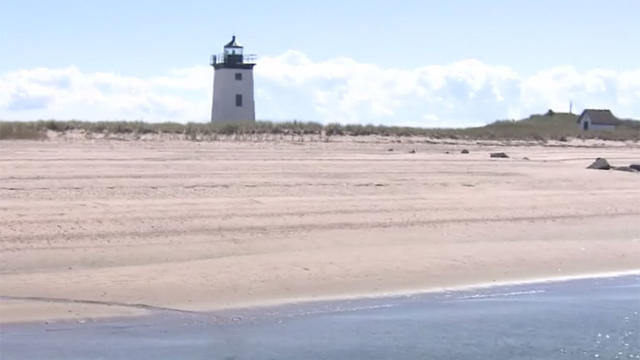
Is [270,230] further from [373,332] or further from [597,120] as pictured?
[597,120]

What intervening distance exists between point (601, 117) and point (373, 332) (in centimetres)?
6610

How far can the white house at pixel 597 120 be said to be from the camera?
7069 cm

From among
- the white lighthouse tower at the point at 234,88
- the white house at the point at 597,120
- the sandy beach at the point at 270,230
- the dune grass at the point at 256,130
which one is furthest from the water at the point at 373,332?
the white house at the point at 597,120

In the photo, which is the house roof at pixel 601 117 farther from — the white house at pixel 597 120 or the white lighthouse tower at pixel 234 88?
the white lighthouse tower at pixel 234 88

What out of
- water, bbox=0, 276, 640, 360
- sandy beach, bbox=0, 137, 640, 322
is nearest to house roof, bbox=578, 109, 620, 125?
sandy beach, bbox=0, 137, 640, 322

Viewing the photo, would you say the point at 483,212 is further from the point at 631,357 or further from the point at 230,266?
the point at 631,357

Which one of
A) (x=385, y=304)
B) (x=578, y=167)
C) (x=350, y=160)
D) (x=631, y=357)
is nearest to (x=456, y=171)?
(x=350, y=160)

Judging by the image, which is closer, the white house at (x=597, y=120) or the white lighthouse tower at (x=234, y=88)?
the white lighthouse tower at (x=234, y=88)

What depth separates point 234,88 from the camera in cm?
5934

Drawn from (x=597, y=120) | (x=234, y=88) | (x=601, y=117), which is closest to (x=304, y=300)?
(x=234, y=88)

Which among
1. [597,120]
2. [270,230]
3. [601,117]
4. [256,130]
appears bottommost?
[270,230]

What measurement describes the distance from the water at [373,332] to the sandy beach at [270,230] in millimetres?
479

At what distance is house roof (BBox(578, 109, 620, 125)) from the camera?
71.7m

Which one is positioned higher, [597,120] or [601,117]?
[601,117]
